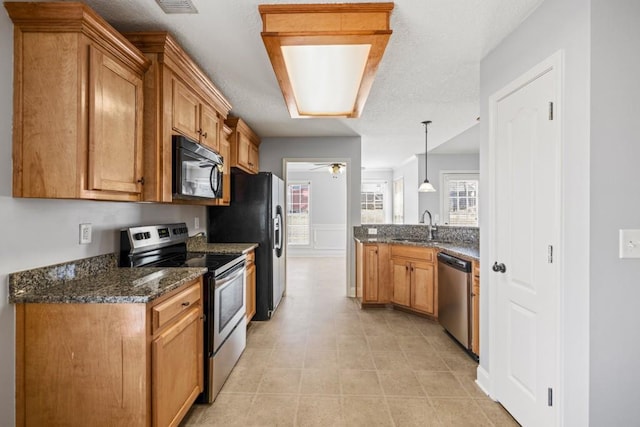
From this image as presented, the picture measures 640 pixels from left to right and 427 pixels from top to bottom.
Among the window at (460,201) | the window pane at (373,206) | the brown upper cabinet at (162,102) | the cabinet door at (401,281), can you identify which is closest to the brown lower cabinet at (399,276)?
the cabinet door at (401,281)

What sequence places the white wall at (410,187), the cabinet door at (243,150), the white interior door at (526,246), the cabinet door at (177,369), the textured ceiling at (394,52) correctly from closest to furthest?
the cabinet door at (177,369)
the white interior door at (526,246)
the textured ceiling at (394,52)
the cabinet door at (243,150)
the white wall at (410,187)

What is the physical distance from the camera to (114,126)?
159 centimetres

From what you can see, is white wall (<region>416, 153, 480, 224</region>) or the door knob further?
white wall (<region>416, 153, 480, 224</region>)

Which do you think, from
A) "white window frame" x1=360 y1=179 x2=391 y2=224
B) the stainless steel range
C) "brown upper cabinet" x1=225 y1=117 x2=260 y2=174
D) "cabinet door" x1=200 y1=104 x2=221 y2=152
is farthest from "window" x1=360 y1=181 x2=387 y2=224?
the stainless steel range

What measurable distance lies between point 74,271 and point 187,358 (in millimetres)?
791

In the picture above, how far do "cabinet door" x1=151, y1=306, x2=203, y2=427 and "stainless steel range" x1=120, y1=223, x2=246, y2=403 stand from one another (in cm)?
10

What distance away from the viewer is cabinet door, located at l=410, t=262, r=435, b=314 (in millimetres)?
3361

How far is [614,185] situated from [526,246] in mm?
541

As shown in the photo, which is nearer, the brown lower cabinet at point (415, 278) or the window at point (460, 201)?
the brown lower cabinet at point (415, 278)

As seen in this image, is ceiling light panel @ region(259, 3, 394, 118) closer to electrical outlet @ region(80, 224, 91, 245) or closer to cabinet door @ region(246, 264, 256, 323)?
electrical outlet @ region(80, 224, 91, 245)

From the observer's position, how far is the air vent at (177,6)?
162 centimetres

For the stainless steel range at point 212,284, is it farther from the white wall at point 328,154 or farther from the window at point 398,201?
the window at point 398,201

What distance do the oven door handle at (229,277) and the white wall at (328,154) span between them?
7.08 feet

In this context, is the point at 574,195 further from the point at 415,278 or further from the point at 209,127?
the point at 209,127
